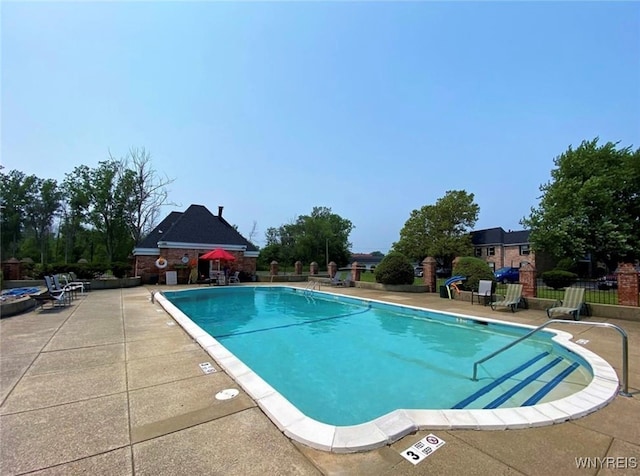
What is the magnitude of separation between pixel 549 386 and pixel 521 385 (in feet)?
1.26

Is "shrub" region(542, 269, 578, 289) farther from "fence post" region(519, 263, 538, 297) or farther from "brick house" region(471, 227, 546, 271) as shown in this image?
"brick house" region(471, 227, 546, 271)

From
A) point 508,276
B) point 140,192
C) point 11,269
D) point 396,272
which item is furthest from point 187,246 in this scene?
point 508,276

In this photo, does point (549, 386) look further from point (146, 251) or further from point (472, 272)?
point (146, 251)

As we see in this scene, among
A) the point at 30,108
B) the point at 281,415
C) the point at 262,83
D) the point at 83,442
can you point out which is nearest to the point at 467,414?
the point at 281,415

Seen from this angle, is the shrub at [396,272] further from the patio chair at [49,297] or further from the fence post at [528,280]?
the patio chair at [49,297]

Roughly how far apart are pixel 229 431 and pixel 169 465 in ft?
1.93

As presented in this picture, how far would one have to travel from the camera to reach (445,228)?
3662 cm

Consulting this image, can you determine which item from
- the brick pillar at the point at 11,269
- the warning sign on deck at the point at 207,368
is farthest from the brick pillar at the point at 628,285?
the brick pillar at the point at 11,269

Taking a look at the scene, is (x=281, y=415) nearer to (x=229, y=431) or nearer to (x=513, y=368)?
(x=229, y=431)

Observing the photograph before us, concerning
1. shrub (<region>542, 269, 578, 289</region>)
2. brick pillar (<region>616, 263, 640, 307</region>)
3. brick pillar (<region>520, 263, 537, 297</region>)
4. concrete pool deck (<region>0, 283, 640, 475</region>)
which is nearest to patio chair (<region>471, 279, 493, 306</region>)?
brick pillar (<region>520, 263, 537, 297</region>)

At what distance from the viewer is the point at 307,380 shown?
230 inches

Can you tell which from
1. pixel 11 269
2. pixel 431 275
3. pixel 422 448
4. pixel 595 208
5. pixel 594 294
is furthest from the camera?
pixel 595 208

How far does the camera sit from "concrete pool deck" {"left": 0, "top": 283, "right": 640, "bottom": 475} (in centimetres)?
238

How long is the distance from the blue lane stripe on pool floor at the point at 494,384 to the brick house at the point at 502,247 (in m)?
33.6
